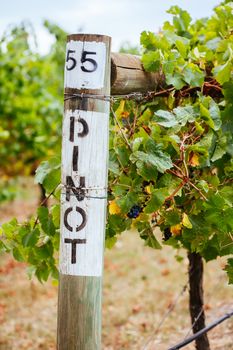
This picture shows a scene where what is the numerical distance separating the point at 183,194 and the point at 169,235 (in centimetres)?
23

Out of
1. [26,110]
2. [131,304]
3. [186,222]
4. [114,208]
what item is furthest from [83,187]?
[26,110]

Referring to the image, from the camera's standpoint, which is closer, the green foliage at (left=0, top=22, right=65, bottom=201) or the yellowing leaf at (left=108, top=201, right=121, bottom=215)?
the yellowing leaf at (left=108, top=201, right=121, bottom=215)

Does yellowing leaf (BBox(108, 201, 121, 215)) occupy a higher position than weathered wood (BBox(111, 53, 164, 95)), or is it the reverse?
weathered wood (BBox(111, 53, 164, 95))

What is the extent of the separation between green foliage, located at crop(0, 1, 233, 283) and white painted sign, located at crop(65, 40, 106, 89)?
381 millimetres

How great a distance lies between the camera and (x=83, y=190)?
228cm

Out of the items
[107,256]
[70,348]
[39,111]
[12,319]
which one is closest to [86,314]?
[70,348]

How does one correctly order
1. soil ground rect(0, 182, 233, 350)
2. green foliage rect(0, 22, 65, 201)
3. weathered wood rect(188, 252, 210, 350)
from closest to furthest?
weathered wood rect(188, 252, 210, 350), soil ground rect(0, 182, 233, 350), green foliage rect(0, 22, 65, 201)

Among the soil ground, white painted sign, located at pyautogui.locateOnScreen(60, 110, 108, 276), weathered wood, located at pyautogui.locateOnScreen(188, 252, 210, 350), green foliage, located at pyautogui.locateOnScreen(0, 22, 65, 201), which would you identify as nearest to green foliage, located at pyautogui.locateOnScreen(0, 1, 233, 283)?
white painted sign, located at pyautogui.locateOnScreen(60, 110, 108, 276)

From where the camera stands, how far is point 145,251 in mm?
8664

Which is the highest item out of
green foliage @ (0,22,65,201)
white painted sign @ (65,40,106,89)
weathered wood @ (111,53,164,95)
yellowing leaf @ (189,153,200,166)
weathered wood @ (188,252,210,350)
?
green foliage @ (0,22,65,201)

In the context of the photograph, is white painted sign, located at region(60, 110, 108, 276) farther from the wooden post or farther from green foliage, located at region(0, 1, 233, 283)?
green foliage, located at region(0, 1, 233, 283)

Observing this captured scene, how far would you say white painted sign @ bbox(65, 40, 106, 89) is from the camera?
2.29 meters

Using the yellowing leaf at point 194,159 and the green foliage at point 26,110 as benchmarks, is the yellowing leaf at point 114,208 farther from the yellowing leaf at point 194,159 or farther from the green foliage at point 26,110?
the green foliage at point 26,110

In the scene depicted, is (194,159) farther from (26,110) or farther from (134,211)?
(26,110)
